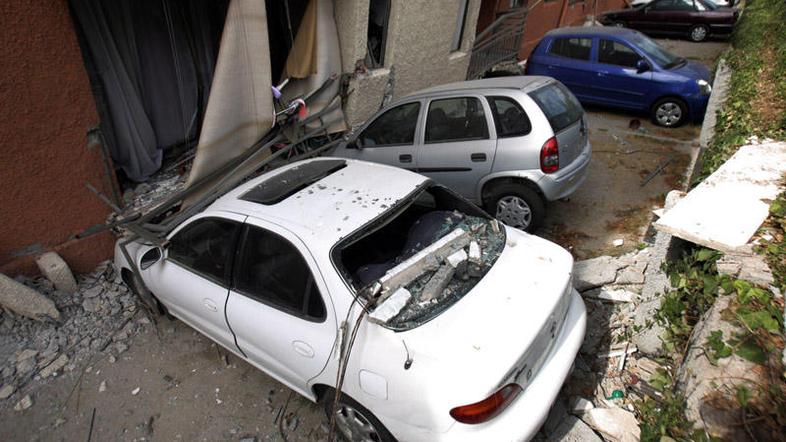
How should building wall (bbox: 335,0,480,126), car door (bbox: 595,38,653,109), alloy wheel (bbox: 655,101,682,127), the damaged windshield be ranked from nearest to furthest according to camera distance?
the damaged windshield, building wall (bbox: 335,0,480,126), alloy wheel (bbox: 655,101,682,127), car door (bbox: 595,38,653,109)

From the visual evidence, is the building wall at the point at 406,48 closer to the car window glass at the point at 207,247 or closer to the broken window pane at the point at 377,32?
the broken window pane at the point at 377,32

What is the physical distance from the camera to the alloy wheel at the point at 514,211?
493cm

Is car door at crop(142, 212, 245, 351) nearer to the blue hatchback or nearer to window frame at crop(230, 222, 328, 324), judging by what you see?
window frame at crop(230, 222, 328, 324)

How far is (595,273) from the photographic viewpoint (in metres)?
4.09

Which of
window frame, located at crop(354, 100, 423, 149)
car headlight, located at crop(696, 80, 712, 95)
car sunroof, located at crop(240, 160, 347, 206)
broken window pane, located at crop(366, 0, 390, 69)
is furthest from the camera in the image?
car headlight, located at crop(696, 80, 712, 95)

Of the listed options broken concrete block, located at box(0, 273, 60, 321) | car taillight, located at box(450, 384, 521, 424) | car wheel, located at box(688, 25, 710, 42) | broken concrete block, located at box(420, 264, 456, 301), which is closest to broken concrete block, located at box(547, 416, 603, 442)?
car taillight, located at box(450, 384, 521, 424)

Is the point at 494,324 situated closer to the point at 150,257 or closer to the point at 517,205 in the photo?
the point at 517,205

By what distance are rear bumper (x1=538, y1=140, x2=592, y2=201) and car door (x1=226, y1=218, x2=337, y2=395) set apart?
9.67 ft

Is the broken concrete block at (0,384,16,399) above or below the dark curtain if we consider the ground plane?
below

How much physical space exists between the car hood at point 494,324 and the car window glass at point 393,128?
8.65 ft

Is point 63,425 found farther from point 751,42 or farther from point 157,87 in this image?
point 751,42

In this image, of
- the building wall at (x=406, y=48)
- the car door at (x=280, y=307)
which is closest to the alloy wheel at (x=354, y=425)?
the car door at (x=280, y=307)

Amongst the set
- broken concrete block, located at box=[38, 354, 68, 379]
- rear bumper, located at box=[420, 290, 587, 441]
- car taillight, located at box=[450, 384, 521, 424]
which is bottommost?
broken concrete block, located at box=[38, 354, 68, 379]

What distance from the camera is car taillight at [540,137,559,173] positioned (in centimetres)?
458
